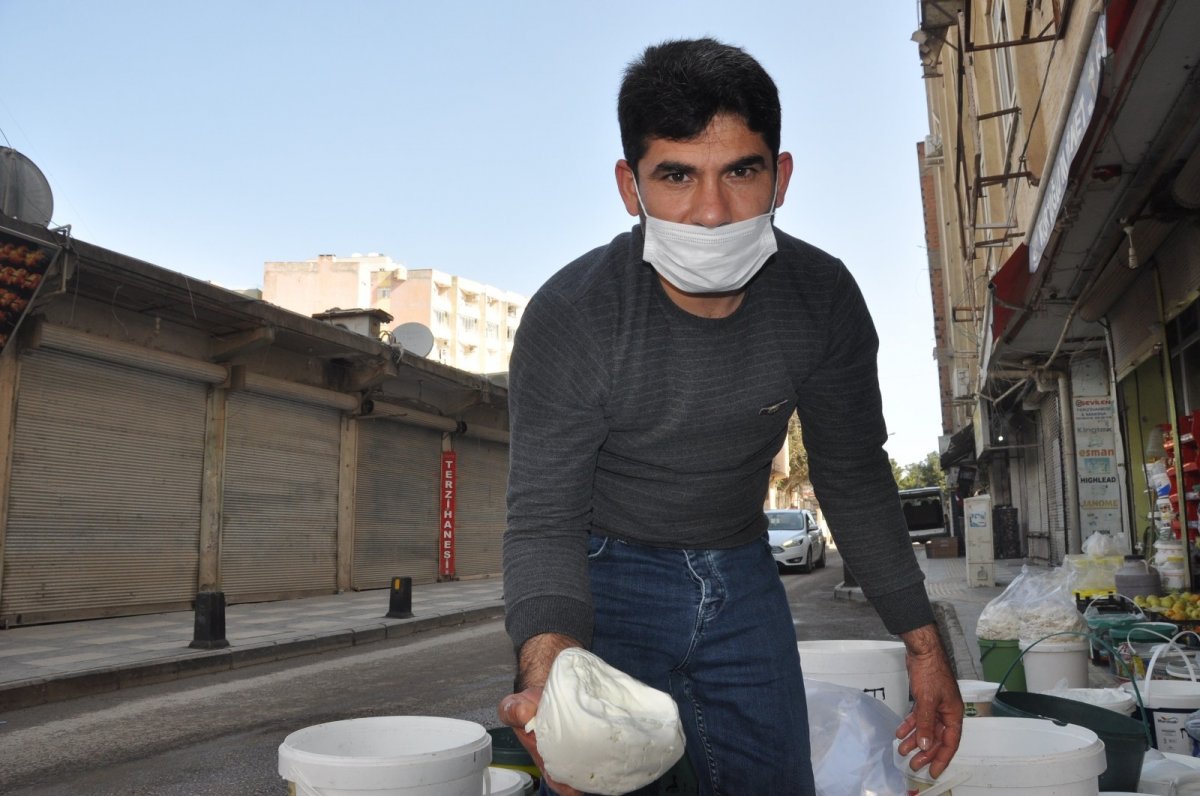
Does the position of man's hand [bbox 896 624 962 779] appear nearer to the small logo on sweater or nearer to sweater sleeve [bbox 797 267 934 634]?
sweater sleeve [bbox 797 267 934 634]

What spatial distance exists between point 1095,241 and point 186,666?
8740mm

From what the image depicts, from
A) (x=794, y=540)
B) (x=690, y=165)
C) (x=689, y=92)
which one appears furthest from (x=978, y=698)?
(x=794, y=540)

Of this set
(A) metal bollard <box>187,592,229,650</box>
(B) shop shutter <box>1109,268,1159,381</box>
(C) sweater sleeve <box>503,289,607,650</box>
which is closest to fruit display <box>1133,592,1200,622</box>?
(B) shop shutter <box>1109,268,1159,381</box>

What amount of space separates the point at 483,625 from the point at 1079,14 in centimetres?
1014

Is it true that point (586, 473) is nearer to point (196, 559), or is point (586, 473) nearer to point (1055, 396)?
point (196, 559)

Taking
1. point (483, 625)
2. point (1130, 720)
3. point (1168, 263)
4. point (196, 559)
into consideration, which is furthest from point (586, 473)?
point (196, 559)

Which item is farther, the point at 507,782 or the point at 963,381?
the point at 963,381

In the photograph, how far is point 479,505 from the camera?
23.9 meters

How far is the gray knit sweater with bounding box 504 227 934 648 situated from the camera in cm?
188

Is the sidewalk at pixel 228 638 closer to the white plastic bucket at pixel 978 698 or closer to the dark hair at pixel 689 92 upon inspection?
the white plastic bucket at pixel 978 698

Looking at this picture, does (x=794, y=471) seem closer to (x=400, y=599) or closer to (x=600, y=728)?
(x=400, y=599)

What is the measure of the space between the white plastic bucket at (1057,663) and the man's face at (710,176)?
3.22 meters

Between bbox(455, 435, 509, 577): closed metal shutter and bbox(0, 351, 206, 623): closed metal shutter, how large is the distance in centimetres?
879

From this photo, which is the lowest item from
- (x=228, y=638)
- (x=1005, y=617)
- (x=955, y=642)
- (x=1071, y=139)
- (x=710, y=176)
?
(x=228, y=638)
